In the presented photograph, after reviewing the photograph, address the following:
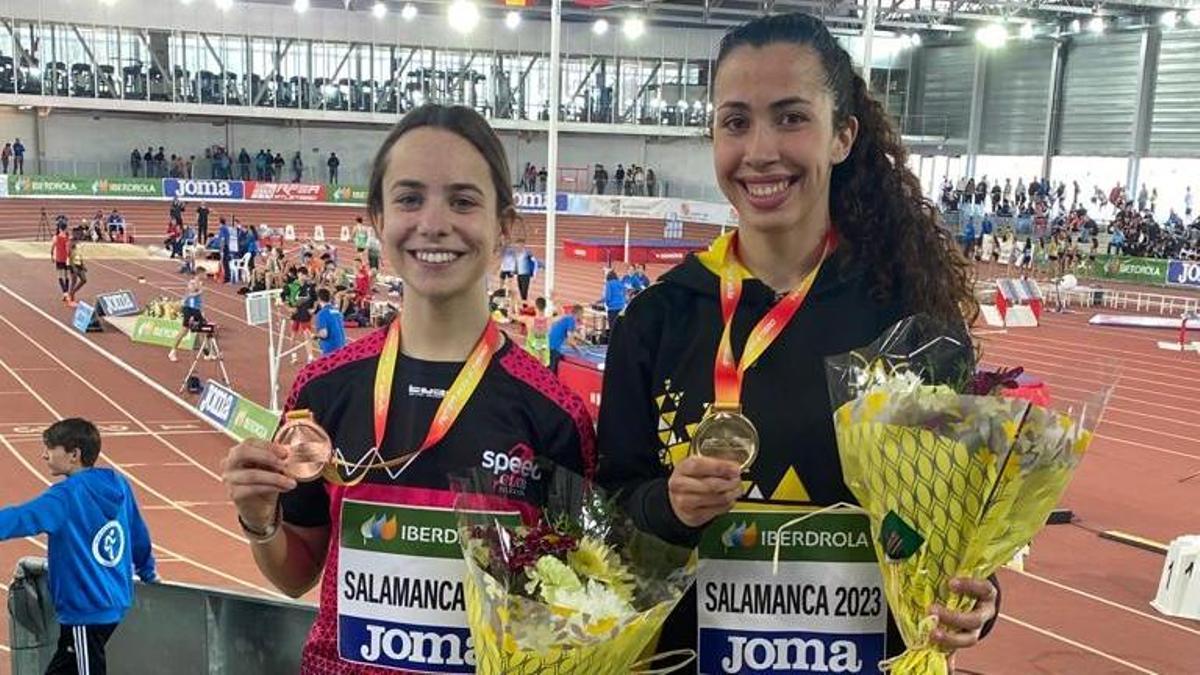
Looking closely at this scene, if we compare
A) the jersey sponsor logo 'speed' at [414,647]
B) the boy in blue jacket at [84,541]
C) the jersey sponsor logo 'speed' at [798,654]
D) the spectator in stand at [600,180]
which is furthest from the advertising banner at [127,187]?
the jersey sponsor logo 'speed' at [798,654]

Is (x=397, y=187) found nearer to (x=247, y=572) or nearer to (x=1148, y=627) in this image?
(x=247, y=572)

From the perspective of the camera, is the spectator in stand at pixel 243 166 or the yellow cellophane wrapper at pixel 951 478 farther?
the spectator in stand at pixel 243 166

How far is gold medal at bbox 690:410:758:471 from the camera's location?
175 cm

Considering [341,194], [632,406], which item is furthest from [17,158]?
[632,406]

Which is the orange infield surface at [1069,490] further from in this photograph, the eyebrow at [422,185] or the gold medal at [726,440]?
the eyebrow at [422,185]

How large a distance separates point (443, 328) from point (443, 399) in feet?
0.51

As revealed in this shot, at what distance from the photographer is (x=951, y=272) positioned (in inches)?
89.4

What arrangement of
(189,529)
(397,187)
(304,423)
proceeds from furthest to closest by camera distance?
(189,529)
(397,187)
(304,423)

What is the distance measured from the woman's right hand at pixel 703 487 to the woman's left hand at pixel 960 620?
0.36 m

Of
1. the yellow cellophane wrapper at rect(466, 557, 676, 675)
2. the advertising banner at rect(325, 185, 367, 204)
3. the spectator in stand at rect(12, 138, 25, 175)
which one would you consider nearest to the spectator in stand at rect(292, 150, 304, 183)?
the advertising banner at rect(325, 185, 367, 204)

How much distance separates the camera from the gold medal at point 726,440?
1750mm

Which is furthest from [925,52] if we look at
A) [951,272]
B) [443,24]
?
[951,272]

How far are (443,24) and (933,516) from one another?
137 ft

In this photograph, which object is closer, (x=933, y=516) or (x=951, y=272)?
(x=933, y=516)
